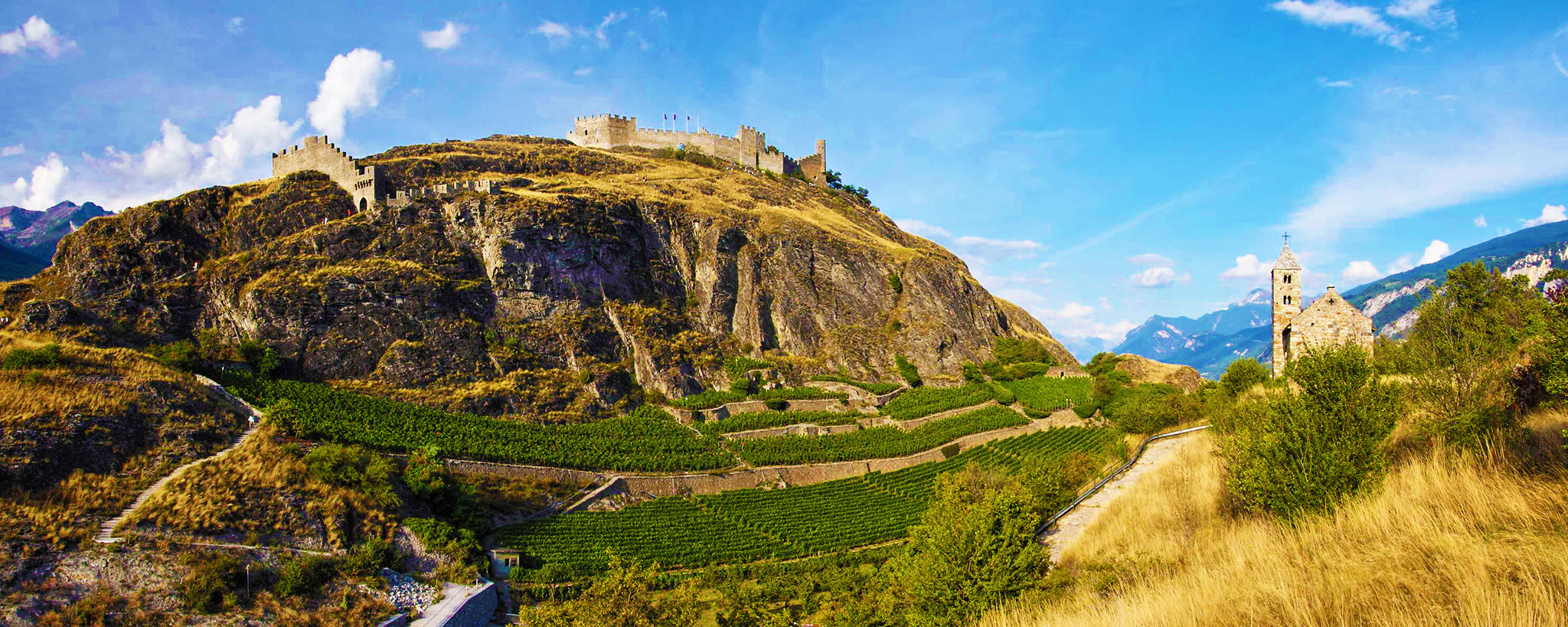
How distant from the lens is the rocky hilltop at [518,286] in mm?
43812

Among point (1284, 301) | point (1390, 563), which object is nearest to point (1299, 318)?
point (1284, 301)

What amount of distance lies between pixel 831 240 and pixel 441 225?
30.3m

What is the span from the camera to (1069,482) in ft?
97.5

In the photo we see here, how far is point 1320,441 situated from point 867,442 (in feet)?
111

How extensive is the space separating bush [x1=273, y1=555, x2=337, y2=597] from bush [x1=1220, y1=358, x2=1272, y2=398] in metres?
33.6

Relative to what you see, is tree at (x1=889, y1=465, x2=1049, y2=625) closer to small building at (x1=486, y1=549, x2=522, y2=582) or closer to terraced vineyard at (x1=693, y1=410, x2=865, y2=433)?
small building at (x1=486, y1=549, x2=522, y2=582)

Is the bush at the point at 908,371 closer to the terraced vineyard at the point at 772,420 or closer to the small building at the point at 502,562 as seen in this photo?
the terraced vineyard at the point at 772,420

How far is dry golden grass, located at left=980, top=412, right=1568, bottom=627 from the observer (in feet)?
16.6

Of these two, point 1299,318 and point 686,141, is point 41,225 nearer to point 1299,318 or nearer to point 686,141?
point 686,141

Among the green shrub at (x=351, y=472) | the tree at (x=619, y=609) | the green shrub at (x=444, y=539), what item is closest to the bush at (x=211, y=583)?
the green shrub at (x=351, y=472)

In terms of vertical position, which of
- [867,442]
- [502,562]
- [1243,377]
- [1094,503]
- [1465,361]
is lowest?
[502,562]

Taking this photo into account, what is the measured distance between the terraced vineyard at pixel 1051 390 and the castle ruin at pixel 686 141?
127ft

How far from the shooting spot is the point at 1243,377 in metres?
32.6

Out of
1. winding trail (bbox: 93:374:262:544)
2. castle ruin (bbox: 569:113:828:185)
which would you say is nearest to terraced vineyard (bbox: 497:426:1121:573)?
winding trail (bbox: 93:374:262:544)
